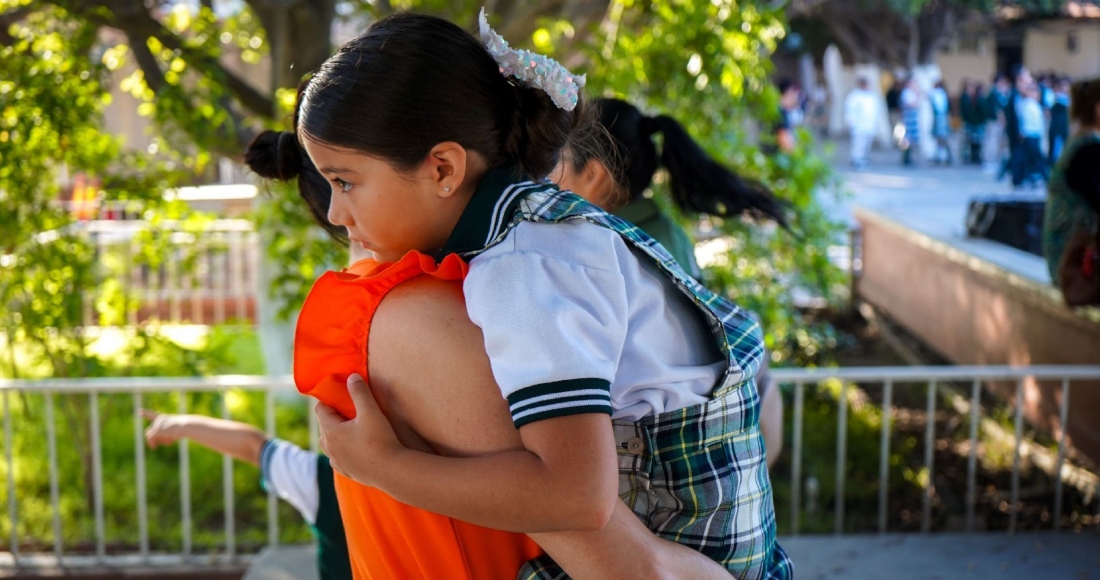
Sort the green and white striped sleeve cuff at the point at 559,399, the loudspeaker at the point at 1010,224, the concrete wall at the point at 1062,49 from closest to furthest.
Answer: the green and white striped sleeve cuff at the point at 559,399 < the loudspeaker at the point at 1010,224 < the concrete wall at the point at 1062,49

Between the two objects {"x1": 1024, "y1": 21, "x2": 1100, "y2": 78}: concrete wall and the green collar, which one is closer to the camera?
the green collar

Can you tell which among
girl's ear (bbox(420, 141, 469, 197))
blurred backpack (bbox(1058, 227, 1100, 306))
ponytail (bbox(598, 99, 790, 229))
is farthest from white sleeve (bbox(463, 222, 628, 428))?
blurred backpack (bbox(1058, 227, 1100, 306))

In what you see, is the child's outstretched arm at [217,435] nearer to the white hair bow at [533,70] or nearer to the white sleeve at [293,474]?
the white sleeve at [293,474]

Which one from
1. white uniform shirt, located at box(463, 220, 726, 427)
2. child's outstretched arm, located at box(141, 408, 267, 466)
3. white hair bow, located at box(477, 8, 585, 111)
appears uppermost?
white hair bow, located at box(477, 8, 585, 111)

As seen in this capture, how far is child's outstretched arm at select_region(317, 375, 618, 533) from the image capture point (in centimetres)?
106

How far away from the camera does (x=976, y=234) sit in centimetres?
711

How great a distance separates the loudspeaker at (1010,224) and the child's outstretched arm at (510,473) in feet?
21.5

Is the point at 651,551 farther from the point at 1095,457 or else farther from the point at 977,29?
the point at 977,29

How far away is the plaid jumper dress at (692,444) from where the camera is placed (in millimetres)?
1179

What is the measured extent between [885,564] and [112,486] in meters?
3.47

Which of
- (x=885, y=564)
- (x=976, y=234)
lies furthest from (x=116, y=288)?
(x=976, y=234)

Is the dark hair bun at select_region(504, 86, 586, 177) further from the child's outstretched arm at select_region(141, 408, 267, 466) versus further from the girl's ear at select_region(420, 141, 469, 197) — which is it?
the child's outstretched arm at select_region(141, 408, 267, 466)

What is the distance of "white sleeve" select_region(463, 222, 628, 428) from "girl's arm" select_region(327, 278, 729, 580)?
4cm

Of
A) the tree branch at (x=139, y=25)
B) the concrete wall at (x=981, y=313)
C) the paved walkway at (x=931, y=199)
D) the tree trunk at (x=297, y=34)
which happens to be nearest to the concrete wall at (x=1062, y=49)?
the paved walkway at (x=931, y=199)
